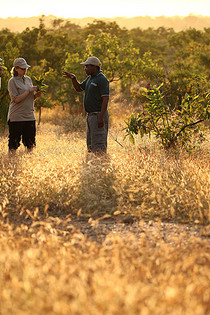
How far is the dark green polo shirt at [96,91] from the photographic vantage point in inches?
218

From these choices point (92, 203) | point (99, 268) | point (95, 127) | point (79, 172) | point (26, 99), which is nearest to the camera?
point (99, 268)

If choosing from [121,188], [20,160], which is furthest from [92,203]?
[20,160]

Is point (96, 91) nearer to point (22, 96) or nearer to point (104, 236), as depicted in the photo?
point (22, 96)

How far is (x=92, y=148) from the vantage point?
5.81 m

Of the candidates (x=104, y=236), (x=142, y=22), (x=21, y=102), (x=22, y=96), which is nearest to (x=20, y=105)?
(x=21, y=102)

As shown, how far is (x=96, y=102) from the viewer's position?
566 centimetres

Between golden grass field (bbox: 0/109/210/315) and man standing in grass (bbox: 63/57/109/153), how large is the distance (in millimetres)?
343

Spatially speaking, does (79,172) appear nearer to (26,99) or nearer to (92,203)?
(92,203)

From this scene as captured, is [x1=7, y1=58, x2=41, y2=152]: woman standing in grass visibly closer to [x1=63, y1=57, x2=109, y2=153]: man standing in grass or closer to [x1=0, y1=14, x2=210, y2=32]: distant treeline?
[x1=63, y1=57, x2=109, y2=153]: man standing in grass

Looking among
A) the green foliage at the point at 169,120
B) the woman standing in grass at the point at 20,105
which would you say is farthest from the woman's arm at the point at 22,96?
the green foliage at the point at 169,120

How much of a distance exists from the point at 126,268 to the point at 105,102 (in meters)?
3.41

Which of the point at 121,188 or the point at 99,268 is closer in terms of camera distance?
the point at 99,268

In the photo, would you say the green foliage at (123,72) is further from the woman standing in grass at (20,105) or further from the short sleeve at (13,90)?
the short sleeve at (13,90)

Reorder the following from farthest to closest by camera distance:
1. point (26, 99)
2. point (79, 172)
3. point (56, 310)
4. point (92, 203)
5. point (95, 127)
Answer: point (26, 99) → point (95, 127) → point (79, 172) → point (92, 203) → point (56, 310)
